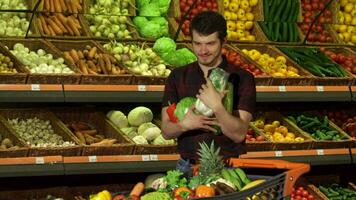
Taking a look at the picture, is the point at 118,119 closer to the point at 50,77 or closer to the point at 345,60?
the point at 50,77

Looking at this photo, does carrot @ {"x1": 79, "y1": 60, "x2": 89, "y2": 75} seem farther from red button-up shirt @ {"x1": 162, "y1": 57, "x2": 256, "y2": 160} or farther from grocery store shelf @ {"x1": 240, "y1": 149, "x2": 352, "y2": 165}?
red button-up shirt @ {"x1": 162, "y1": 57, "x2": 256, "y2": 160}

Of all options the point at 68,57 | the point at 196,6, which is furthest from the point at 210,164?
the point at 196,6

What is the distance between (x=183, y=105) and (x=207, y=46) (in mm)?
352

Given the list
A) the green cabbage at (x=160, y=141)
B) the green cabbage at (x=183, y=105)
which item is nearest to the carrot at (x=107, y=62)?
the green cabbage at (x=160, y=141)

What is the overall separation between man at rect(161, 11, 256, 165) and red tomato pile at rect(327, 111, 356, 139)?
3.31 meters

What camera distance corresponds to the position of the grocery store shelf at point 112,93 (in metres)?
6.33

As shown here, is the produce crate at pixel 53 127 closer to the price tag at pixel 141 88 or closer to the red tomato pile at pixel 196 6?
the price tag at pixel 141 88

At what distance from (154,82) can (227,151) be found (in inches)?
84.6

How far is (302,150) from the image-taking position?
7090 mm

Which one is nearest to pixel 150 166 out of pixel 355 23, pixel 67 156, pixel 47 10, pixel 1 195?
pixel 67 156

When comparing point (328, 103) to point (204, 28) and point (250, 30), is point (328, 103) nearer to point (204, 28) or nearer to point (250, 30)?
point (250, 30)

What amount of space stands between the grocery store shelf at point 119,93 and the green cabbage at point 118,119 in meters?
0.38

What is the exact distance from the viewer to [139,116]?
6.91 metres

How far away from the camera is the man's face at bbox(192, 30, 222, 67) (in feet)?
14.9
